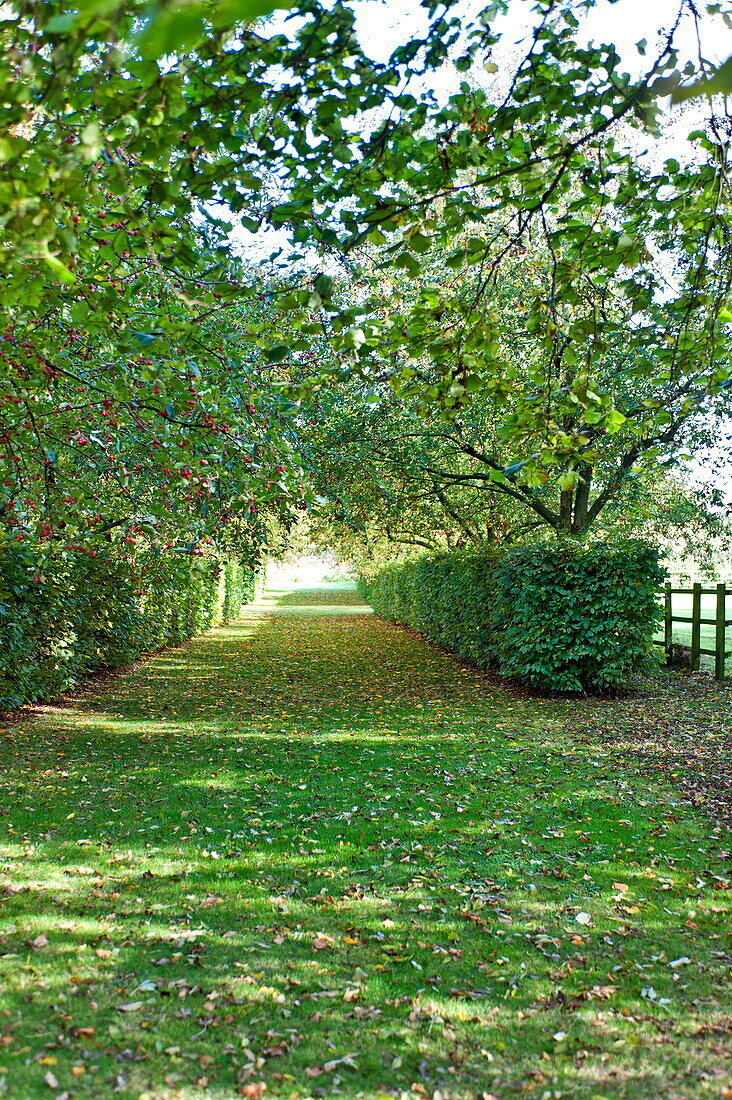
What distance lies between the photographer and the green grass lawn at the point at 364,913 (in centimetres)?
306

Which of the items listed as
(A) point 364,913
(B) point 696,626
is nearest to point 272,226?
(A) point 364,913

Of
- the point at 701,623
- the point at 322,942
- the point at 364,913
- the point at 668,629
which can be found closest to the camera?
the point at 322,942

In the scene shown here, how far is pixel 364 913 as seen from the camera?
4.46 metres

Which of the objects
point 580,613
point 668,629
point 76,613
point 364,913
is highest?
point 580,613

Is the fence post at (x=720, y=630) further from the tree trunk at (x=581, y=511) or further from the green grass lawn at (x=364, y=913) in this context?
the green grass lawn at (x=364, y=913)

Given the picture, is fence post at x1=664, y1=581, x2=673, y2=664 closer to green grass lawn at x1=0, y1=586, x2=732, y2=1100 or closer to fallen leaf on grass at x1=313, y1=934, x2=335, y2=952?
green grass lawn at x1=0, y1=586, x2=732, y2=1100

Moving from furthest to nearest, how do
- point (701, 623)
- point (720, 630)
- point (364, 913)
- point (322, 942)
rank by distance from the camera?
point (701, 623) < point (720, 630) < point (364, 913) < point (322, 942)

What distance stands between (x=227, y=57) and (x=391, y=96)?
3.11 feet

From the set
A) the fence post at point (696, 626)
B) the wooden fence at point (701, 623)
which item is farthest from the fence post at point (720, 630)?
the fence post at point (696, 626)

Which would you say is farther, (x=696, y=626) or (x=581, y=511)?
(x=581, y=511)

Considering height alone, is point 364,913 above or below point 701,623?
below

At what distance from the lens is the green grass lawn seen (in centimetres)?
306

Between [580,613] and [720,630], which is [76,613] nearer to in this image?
[580,613]

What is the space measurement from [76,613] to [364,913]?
8247 mm
